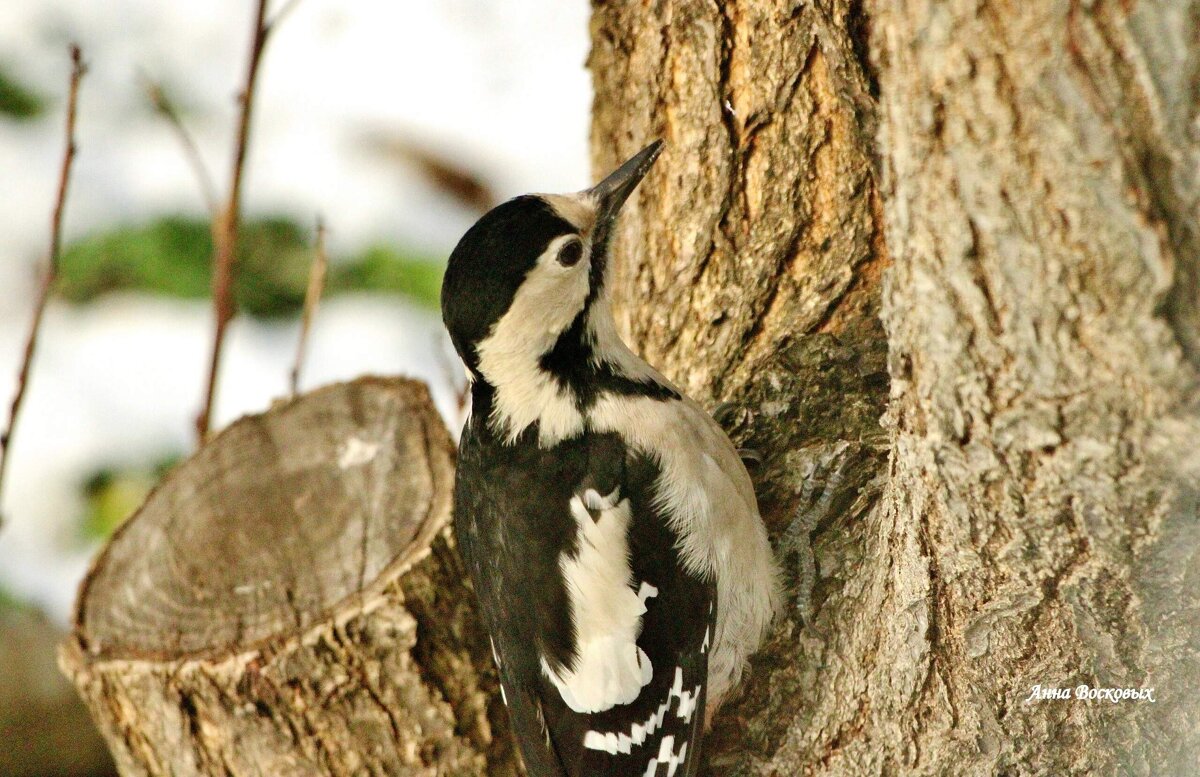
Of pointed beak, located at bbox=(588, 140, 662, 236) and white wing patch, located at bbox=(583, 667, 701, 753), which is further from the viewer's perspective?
pointed beak, located at bbox=(588, 140, 662, 236)

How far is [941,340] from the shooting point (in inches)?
51.9

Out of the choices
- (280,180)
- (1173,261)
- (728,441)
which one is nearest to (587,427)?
(728,441)

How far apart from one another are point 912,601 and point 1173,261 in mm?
620

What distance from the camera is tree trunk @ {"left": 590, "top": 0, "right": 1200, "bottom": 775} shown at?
116 centimetres

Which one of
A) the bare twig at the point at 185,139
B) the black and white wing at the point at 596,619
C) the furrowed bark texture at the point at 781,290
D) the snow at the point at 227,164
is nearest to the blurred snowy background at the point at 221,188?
the snow at the point at 227,164

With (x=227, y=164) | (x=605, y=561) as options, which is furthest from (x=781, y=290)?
(x=227, y=164)

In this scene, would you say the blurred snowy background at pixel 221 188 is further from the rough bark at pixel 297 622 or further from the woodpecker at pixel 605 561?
the woodpecker at pixel 605 561

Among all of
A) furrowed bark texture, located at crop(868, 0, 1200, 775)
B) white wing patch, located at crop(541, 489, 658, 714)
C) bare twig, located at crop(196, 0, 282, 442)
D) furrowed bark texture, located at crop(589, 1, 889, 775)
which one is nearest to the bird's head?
furrowed bark texture, located at crop(589, 1, 889, 775)

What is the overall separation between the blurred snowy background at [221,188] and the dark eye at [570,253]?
214 centimetres

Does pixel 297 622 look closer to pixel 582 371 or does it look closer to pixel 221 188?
pixel 582 371

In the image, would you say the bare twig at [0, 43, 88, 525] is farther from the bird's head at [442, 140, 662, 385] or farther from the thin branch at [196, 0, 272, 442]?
the bird's head at [442, 140, 662, 385]

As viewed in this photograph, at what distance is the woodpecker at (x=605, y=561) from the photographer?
202cm

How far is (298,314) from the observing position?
4.50m

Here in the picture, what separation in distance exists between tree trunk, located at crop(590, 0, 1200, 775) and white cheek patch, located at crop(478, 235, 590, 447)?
295 mm
